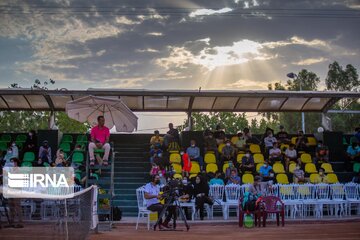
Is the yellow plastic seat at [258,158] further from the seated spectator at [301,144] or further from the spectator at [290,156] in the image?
the seated spectator at [301,144]

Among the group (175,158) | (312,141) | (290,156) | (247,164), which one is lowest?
(247,164)

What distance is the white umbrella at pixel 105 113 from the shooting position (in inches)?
680

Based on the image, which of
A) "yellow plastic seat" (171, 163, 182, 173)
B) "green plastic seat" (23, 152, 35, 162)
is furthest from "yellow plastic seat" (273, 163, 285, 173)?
"green plastic seat" (23, 152, 35, 162)

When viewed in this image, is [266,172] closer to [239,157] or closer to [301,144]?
[239,157]

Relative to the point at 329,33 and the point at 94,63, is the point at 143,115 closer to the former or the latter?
the point at 94,63

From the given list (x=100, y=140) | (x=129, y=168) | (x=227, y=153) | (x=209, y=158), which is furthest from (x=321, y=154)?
(x=100, y=140)

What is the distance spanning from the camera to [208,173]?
63.7 ft

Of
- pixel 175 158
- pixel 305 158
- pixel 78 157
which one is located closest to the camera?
pixel 175 158

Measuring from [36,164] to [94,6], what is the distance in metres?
9.60

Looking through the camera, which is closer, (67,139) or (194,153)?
(194,153)

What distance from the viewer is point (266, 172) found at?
1888 centimetres

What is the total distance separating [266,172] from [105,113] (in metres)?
6.24

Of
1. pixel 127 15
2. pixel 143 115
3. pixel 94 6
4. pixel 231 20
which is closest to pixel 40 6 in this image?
pixel 94 6

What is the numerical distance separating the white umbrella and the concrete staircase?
6.60 feet
